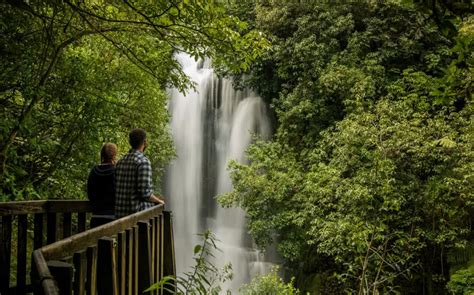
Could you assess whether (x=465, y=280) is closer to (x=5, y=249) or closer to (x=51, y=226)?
(x=51, y=226)

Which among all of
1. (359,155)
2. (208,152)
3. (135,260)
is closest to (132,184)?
(135,260)

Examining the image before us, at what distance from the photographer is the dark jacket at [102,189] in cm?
473

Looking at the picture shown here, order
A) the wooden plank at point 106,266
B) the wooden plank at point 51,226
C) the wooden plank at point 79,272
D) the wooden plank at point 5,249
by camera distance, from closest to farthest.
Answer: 1. the wooden plank at point 79,272
2. the wooden plank at point 106,266
3. the wooden plank at point 5,249
4. the wooden plank at point 51,226

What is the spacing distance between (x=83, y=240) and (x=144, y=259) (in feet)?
4.42

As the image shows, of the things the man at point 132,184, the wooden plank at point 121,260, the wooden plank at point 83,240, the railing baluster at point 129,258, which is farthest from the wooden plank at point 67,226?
the wooden plank at point 121,260

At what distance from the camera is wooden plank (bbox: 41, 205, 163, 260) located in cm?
213

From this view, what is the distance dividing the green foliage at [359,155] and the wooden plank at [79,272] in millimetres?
6635

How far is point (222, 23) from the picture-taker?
505 centimetres

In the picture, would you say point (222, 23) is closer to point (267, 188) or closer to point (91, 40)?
point (91, 40)

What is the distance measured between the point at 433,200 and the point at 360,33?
24.5 ft

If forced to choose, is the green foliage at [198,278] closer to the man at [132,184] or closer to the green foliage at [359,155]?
the man at [132,184]

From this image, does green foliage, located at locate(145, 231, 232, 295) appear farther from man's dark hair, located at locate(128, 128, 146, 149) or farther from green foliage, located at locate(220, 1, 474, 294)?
green foliage, located at locate(220, 1, 474, 294)

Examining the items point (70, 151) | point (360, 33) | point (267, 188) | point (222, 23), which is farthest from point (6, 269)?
point (360, 33)

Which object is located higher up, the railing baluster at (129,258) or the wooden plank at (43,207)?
the wooden plank at (43,207)
